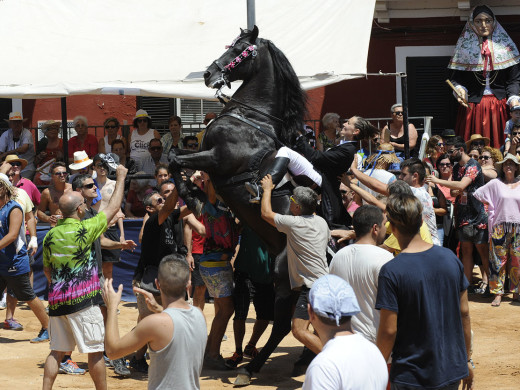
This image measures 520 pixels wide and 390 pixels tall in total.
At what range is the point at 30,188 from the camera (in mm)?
11648

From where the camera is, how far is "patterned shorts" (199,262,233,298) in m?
8.09

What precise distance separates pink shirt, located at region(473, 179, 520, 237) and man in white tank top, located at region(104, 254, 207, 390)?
276 inches

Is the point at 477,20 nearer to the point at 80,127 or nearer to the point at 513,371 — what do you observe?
the point at 80,127

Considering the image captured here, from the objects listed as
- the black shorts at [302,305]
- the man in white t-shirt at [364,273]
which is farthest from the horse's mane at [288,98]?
the man in white t-shirt at [364,273]

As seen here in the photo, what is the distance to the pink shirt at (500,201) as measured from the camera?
425 inches

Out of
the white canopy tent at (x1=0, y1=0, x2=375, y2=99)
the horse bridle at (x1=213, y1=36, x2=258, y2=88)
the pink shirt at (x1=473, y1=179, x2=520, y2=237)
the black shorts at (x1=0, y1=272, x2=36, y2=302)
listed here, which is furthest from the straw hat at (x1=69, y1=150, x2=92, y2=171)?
the pink shirt at (x1=473, y1=179, x2=520, y2=237)

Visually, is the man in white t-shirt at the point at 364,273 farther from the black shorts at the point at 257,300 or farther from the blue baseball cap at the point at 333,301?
the black shorts at the point at 257,300

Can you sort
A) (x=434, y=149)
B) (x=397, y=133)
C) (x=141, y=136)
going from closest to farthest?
(x=434, y=149) → (x=397, y=133) → (x=141, y=136)

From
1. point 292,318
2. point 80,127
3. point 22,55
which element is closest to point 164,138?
point 80,127

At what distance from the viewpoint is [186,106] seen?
676 inches

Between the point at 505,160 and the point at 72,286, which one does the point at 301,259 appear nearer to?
the point at 72,286

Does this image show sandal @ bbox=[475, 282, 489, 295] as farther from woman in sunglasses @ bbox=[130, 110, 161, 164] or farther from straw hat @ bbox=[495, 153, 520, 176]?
woman in sunglasses @ bbox=[130, 110, 161, 164]

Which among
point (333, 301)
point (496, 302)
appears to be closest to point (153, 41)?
point (496, 302)

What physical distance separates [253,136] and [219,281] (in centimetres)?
141
